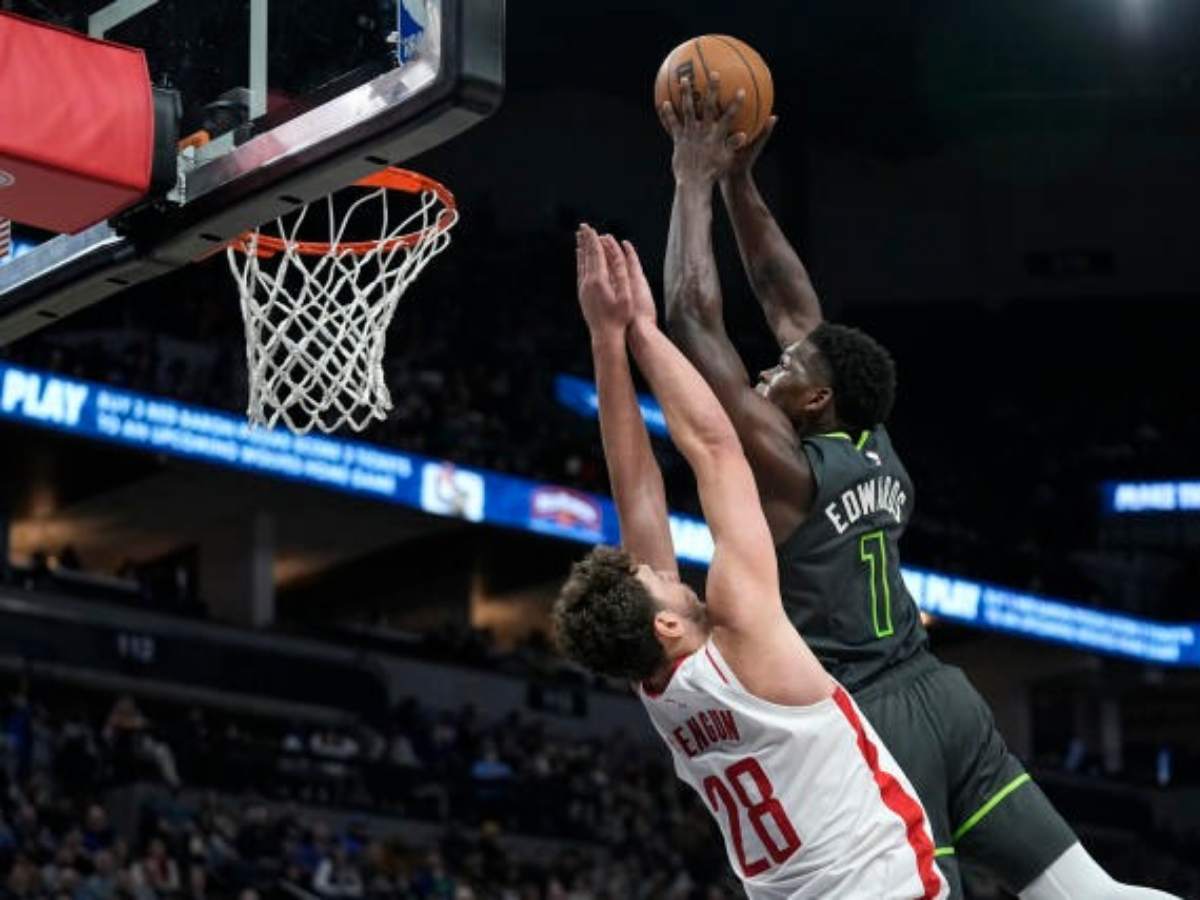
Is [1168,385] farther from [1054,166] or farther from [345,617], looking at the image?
[345,617]

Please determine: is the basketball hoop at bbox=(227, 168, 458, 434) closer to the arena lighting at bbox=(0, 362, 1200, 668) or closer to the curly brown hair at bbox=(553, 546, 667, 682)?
the curly brown hair at bbox=(553, 546, 667, 682)

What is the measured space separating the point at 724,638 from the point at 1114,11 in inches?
814

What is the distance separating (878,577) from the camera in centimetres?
479

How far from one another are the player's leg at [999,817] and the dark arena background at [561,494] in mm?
9524

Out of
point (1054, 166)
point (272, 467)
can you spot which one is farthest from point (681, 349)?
point (1054, 166)

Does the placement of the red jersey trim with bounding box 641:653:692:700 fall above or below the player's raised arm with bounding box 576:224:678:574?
below

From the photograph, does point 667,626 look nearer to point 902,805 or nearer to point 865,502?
point 902,805

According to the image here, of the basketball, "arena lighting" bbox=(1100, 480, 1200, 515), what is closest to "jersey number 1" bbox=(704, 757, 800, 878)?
the basketball

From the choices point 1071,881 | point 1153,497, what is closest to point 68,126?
point 1071,881

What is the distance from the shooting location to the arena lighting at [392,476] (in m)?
18.3

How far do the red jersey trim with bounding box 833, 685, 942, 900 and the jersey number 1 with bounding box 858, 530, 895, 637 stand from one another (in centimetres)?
60

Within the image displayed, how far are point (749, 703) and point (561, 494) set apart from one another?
59.3 feet

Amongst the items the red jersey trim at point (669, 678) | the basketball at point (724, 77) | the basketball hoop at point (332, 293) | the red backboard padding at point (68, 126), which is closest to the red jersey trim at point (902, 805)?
the red jersey trim at point (669, 678)

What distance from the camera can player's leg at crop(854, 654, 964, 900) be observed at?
4.68 m
